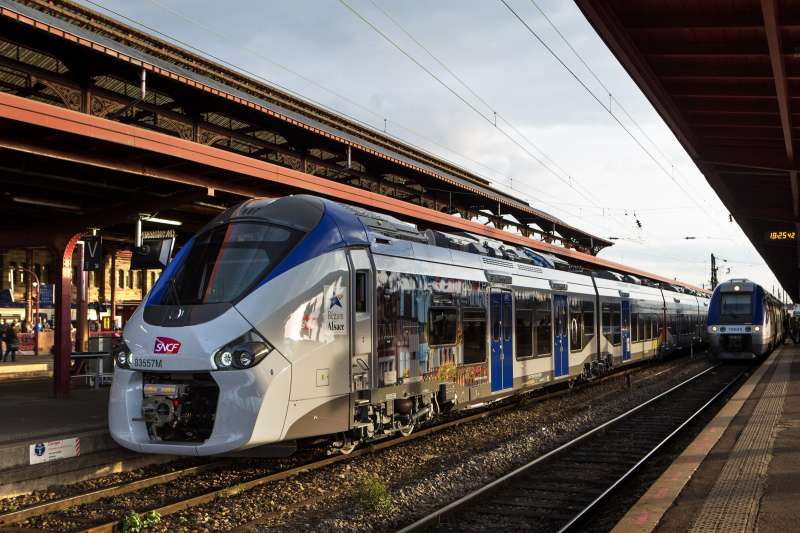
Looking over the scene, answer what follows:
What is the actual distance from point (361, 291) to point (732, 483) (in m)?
4.52

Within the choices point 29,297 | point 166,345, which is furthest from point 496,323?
point 29,297

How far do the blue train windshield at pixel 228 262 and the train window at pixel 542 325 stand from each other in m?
7.11

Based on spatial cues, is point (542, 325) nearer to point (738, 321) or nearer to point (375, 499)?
point (375, 499)

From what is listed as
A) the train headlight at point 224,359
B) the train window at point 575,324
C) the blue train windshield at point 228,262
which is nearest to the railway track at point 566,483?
the train headlight at point 224,359

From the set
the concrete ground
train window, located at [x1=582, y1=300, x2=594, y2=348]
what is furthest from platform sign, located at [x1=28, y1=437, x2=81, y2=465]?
train window, located at [x1=582, y1=300, x2=594, y2=348]

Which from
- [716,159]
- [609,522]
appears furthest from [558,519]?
[716,159]

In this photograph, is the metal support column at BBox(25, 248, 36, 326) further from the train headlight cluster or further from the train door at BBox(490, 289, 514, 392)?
the train headlight cluster

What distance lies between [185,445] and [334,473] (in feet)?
6.69

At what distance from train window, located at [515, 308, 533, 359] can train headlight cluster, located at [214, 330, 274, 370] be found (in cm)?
679

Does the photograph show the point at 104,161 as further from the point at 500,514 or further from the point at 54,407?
the point at 500,514

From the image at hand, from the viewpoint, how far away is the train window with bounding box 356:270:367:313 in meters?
8.62

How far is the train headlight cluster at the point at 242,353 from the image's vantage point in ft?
23.6

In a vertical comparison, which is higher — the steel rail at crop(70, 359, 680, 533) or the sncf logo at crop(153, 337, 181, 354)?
the sncf logo at crop(153, 337, 181, 354)

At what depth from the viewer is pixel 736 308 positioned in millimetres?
25969
